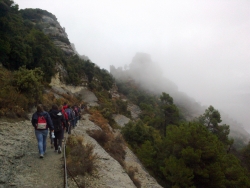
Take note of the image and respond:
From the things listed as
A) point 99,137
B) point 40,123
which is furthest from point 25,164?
point 99,137

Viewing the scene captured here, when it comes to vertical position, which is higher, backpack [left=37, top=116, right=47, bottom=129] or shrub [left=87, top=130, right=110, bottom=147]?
backpack [left=37, top=116, right=47, bottom=129]

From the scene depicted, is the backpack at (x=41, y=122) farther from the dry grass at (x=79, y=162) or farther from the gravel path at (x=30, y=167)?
the dry grass at (x=79, y=162)

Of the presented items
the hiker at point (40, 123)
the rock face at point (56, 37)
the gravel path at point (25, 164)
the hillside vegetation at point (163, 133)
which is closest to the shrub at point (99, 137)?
the hillside vegetation at point (163, 133)

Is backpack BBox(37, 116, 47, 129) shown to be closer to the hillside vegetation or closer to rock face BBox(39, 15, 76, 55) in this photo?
the hillside vegetation

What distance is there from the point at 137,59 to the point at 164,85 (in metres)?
44.5

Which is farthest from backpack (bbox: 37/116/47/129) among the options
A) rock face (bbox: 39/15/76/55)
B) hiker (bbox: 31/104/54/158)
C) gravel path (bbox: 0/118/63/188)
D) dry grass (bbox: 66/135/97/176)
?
rock face (bbox: 39/15/76/55)

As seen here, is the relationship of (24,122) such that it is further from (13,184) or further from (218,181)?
(218,181)

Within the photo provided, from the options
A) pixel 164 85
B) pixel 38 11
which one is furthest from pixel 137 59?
pixel 38 11

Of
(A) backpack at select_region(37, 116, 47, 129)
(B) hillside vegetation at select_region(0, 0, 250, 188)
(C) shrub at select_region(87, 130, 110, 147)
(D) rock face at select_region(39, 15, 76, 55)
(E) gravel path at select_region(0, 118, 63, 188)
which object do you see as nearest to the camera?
(E) gravel path at select_region(0, 118, 63, 188)

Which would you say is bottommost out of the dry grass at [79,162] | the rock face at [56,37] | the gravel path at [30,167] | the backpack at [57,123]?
the gravel path at [30,167]

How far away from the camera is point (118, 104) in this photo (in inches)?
1903

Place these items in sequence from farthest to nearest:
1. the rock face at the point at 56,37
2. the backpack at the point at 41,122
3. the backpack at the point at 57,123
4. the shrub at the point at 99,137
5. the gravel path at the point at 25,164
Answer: the rock face at the point at 56,37
the shrub at the point at 99,137
the backpack at the point at 57,123
the backpack at the point at 41,122
the gravel path at the point at 25,164

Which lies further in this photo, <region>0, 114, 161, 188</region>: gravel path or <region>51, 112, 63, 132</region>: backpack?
<region>51, 112, 63, 132</region>: backpack

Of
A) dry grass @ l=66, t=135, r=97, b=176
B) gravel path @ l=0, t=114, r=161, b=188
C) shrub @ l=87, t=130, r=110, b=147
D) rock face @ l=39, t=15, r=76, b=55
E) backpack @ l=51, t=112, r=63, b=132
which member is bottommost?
shrub @ l=87, t=130, r=110, b=147
